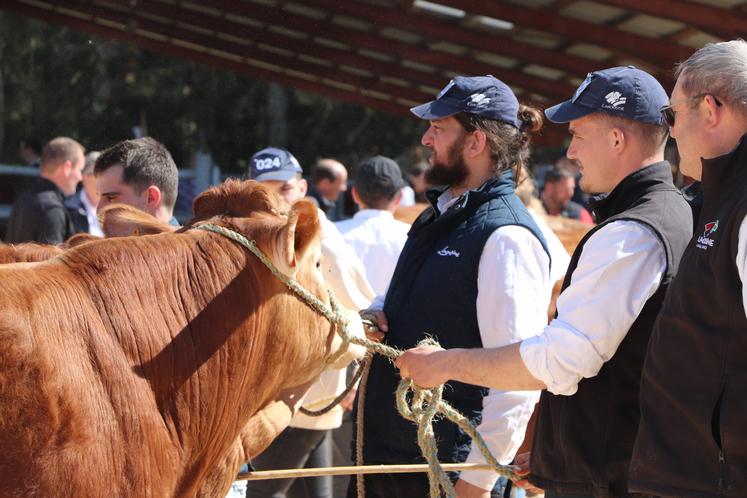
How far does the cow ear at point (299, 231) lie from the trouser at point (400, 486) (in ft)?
3.60

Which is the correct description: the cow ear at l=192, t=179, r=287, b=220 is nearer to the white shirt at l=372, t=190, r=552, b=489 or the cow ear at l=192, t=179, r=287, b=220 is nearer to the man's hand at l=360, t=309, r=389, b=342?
the man's hand at l=360, t=309, r=389, b=342

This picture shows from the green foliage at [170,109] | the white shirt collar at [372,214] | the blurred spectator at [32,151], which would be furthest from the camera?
the green foliage at [170,109]

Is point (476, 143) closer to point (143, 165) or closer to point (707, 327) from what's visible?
point (707, 327)

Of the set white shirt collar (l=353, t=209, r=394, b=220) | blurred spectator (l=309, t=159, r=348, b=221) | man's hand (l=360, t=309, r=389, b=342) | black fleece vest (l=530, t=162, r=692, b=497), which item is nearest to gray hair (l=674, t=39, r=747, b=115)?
black fleece vest (l=530, t=162, r=692, b=497)

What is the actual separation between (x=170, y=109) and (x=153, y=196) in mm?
22891

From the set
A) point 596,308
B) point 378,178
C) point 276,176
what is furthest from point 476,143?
point 378,178

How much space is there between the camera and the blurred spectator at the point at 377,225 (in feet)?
18.3

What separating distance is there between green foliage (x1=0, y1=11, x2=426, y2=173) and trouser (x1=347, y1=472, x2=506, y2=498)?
22.8 m

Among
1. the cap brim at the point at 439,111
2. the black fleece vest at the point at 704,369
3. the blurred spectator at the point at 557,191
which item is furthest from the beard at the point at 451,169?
the blurred spectator at the point at 557,191

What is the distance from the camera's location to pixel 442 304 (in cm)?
329

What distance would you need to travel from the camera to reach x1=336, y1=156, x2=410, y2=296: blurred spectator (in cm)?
558

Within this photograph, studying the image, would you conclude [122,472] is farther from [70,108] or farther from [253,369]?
[70,108]

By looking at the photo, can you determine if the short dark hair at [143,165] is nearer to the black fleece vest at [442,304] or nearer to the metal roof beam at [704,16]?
the black fleece vest at [442,304]

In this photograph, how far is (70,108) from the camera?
87.1 feet
